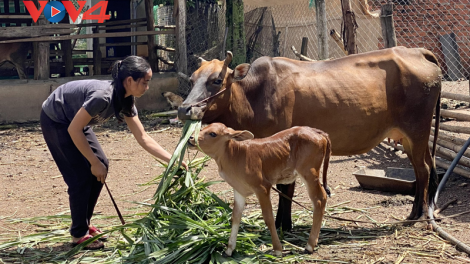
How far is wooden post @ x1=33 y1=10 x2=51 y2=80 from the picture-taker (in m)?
12.2

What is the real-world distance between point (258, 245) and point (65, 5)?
1071cm

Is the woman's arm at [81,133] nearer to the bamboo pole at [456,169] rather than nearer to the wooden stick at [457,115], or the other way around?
the bamboo pole at [456,169]

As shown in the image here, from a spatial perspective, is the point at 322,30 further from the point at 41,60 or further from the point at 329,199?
the point at 41,60

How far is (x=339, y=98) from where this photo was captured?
533 cm

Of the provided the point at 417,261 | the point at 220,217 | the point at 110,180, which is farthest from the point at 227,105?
the point at 110,180

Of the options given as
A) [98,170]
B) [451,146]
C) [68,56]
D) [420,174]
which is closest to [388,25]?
[451,146]

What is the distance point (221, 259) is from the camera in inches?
167

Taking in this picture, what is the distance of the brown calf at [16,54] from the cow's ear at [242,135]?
983 cm

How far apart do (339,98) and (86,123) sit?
8.11ft

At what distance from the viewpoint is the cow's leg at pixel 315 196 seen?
446 cm

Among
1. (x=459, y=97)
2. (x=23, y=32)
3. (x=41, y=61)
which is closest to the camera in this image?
(x=459, y=97)

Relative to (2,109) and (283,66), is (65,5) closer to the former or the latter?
(2,109)

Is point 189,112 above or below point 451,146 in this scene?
above

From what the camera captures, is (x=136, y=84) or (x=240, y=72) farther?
(x=240, y=72)
